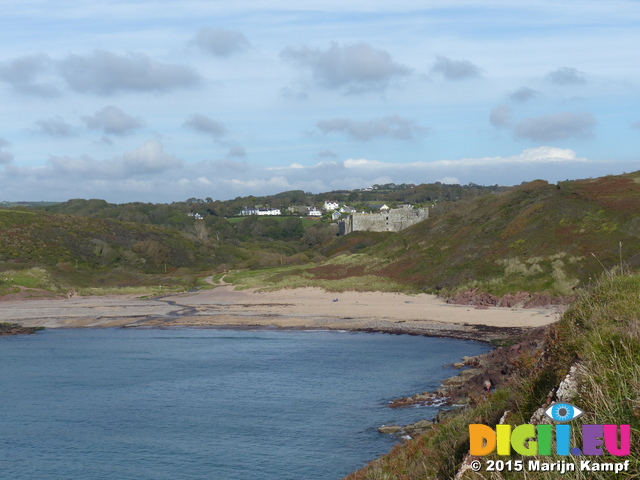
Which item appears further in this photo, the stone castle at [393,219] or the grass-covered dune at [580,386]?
the stone castle at [393,219]

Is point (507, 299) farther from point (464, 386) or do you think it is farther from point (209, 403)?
point (209, 403)

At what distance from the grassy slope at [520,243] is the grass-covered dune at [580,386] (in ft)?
138

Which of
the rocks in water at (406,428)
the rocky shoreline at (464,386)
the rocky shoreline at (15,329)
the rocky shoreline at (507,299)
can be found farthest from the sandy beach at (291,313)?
the rocks in water at (406,428)

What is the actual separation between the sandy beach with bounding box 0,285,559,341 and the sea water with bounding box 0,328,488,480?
4866 millimetres

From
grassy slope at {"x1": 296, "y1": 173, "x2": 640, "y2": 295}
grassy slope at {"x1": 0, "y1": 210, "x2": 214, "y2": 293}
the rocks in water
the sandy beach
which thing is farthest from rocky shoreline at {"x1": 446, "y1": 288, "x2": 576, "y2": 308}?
grassy slope at {"x1": 0, "y1": 210, "x2": 214, "y2": 293}

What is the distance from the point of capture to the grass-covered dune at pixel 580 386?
272 inches

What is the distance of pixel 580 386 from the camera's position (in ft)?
25.3

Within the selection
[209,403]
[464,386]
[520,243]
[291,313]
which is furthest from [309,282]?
[464,386]

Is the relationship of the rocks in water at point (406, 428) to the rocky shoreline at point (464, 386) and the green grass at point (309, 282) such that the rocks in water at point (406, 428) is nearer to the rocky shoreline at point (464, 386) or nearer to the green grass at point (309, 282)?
the rocky shoreline at point (464, 386)

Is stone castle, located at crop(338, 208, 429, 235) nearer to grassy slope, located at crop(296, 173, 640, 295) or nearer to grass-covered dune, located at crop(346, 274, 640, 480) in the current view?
grassy slope, located at crop(296, 173, 640, 295)

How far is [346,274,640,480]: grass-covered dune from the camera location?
6.90 metres

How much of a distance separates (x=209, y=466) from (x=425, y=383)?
13.0 m

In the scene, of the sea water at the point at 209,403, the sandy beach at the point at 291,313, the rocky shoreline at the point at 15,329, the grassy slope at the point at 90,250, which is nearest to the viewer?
the sea water at the point at 209,403

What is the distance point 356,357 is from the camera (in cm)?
3803
